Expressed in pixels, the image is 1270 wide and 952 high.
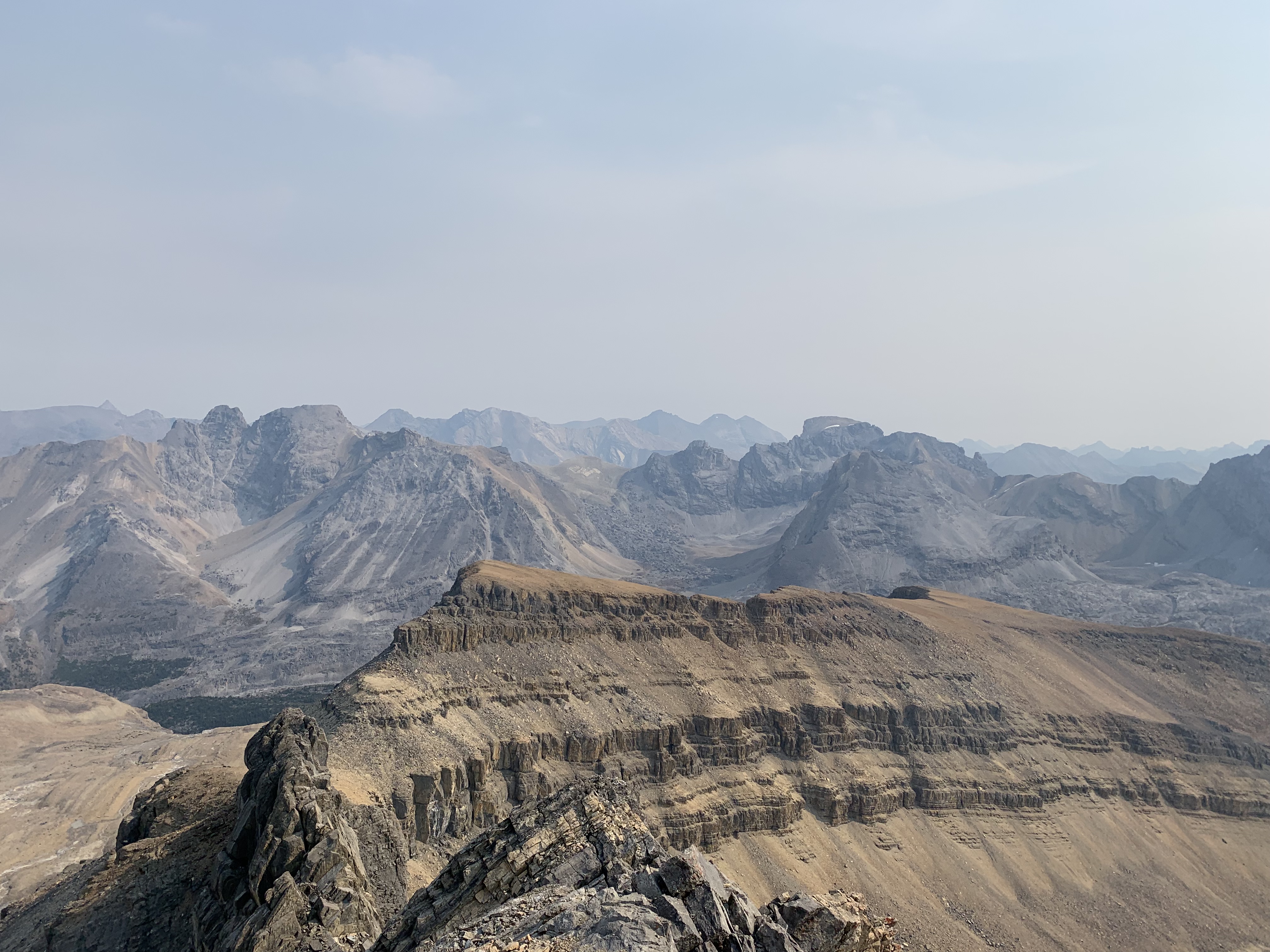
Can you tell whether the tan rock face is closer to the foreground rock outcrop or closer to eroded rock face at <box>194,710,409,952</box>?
the foreground rock outcrop

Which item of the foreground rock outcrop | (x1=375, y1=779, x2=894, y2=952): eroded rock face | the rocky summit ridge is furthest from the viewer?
the rocky summit ridge

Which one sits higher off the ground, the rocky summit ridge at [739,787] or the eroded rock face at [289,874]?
the eroded rock face at [289,874]

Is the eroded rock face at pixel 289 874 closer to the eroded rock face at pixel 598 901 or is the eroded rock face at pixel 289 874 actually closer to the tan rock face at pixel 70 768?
the eroded rock face at pixel 598 901

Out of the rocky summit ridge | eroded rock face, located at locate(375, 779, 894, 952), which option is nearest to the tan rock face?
the rocky summit ridge

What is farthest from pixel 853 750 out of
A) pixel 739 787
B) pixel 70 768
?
pixel 70 768

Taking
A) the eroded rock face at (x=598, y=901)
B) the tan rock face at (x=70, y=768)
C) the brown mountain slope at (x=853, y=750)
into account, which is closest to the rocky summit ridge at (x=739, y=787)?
the eroded rock face at (x=598, y=901)

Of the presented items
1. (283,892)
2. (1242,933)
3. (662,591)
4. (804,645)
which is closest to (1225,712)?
(1242,933)

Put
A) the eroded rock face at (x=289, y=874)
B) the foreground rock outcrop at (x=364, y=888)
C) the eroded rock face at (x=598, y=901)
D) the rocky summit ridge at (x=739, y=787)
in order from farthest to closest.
A: the eroded rock face at (x=289, y=874)
the rocky summit ridge at (x=739, y=787)
the foreground rock outcrop at (x=364, y=888)
the eroded rock face at (x=598, y=901)
